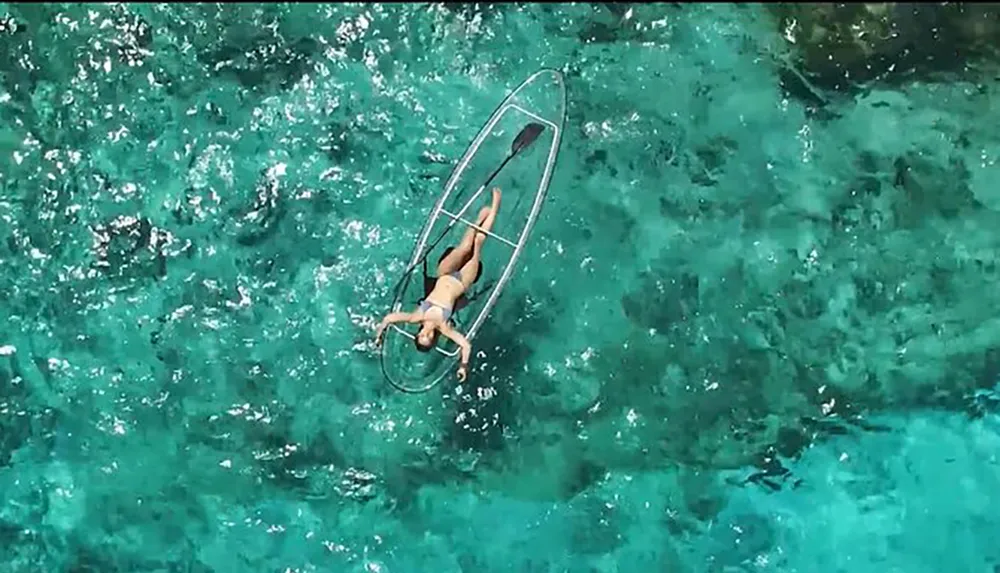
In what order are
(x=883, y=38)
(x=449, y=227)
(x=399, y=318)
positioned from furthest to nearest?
(x=883, y=38)
(x=449, y=227)
(x=399, y=318)

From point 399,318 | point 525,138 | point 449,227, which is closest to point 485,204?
point 449,227

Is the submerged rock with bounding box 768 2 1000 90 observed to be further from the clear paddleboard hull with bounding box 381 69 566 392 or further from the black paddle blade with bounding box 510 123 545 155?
the black paddle blade with bounding box 510 123 545 155

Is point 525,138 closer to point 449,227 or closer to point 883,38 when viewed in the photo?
point 449,227

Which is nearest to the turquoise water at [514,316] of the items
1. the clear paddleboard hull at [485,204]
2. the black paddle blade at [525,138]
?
the clear paddleboard hull at [485,204]

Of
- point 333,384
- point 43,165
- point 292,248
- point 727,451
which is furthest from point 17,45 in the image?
point 727,451

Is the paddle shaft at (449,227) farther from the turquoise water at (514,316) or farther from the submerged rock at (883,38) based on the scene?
the submerged rock at (883,38)
